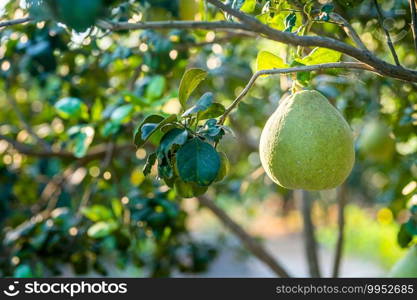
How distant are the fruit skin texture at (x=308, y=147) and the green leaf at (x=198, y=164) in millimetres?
114

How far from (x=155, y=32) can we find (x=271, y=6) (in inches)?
28.3

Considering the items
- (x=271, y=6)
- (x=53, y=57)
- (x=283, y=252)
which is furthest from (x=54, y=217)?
(x=283, y=252)

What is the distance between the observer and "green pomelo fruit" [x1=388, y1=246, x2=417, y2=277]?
1369mm

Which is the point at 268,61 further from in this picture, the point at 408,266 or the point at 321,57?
the point at 408,266

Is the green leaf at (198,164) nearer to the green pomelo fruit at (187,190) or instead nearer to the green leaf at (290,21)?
the green pomelo fruit at (187,190)

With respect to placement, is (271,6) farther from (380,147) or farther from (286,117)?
(380,147)

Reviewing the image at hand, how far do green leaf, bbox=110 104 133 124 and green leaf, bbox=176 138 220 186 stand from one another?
0.70m

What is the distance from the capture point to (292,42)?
0.76 metres

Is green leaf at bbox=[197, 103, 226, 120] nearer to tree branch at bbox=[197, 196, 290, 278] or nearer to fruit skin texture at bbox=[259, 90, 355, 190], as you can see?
fruit skin texture at bbox=[259, 90, 355, 190]

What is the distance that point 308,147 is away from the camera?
82 cm

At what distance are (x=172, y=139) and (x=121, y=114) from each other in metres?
0.70

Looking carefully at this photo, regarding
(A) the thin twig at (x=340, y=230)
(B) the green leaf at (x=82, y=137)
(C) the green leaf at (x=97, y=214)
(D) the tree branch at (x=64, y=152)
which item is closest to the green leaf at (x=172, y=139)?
(B) the green leaf at (x=82, y=137)

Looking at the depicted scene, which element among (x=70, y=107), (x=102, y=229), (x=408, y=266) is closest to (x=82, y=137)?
(x=70, y=107)

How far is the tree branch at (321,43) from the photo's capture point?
28.3 inches
